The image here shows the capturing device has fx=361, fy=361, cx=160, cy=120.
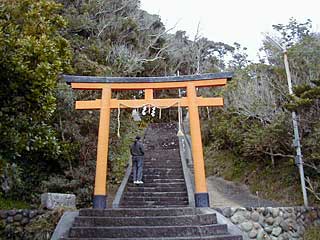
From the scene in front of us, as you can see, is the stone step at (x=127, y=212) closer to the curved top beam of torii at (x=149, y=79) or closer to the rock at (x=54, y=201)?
the rock at (x=54, y=201)

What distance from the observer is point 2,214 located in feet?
30.0

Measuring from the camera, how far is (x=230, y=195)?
41.2ft

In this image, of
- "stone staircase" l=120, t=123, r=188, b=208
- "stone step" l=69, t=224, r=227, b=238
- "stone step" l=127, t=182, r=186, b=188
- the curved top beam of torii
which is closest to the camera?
"stone step" l=69, t=224, r=227, b=238

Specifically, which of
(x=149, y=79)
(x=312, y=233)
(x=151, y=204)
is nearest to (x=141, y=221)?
(x=151, y=204)

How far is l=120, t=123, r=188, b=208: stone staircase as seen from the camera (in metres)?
10.4

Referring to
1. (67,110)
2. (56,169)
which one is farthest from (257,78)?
(56,169)

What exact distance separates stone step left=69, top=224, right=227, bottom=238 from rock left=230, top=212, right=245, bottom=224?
160 centimetres

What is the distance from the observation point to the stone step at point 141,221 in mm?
7684

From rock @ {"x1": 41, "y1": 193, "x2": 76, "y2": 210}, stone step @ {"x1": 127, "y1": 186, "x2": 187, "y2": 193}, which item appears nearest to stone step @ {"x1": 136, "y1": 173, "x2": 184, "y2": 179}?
stone step @ {"x1": 127, "y1": 186, "x2": 187, "y2": 193}

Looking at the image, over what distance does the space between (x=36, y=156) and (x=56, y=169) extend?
32.2 inches

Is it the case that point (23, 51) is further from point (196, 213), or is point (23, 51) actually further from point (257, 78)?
point (257, 78)

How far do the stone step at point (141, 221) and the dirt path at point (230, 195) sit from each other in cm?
334

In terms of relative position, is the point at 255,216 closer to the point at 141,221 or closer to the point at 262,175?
the point at 141,221

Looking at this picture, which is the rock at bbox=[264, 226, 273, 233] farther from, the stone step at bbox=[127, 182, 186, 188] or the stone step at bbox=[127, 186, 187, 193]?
the stone step at bbox=[127, 182, 186, 188]
